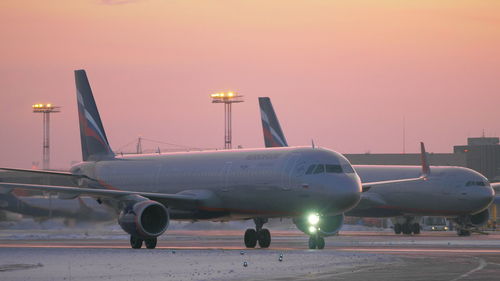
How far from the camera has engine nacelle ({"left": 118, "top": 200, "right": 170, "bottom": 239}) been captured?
43.0 meters

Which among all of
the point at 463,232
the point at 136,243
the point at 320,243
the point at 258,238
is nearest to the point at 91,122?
the point at 136,243

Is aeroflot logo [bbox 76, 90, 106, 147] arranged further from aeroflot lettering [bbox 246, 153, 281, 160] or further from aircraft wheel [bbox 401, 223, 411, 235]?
aircraft wheel [bbox 401, 223, 411, 235]

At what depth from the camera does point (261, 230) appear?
45062mm

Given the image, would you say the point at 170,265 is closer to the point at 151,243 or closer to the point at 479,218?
the point at 151,243

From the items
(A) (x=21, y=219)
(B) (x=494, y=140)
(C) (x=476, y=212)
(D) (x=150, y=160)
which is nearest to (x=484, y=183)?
(C) (x=476, y=212)

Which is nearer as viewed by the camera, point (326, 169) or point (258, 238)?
point (326, 169)

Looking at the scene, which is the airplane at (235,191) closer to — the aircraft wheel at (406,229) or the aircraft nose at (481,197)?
the aircraft nose at (481,197)

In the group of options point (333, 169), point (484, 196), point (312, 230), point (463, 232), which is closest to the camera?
point (333, 169)

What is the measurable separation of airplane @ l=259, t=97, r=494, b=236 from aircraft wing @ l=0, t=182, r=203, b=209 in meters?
24.6

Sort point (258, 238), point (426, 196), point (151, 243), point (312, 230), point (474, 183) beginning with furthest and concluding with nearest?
point (426, 196) → point (474, 183) → point (258, 238) → point (151, 243) → point (312, 230)

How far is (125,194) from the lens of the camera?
1767 inches

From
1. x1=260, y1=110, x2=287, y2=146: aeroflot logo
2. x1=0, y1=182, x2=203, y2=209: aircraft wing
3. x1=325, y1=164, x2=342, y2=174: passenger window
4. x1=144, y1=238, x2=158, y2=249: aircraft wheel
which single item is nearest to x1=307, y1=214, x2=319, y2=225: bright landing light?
x1=325, y1=164, x2=342, y2=174: passenger window

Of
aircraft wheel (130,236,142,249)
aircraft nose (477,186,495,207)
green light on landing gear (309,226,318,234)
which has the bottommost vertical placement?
aircraft wheel (130,236,142,249)

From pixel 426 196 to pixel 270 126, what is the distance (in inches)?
520
